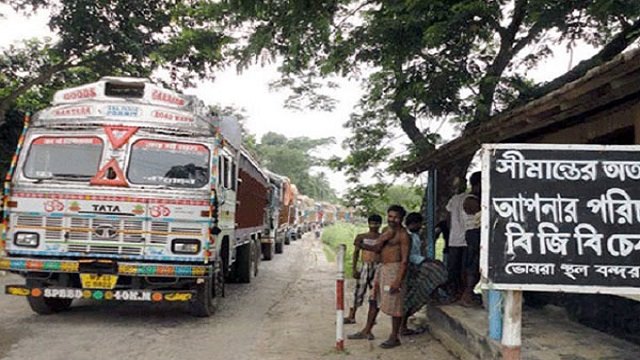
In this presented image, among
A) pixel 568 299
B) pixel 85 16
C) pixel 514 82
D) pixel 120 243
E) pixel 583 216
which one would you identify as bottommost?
pixel 568 299

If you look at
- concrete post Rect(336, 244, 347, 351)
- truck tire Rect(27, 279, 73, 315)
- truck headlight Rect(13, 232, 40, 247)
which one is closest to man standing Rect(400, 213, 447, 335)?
concrete post Rect(336, 244, 347, 351)

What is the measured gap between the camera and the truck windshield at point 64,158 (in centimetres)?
767

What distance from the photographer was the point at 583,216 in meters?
3.99

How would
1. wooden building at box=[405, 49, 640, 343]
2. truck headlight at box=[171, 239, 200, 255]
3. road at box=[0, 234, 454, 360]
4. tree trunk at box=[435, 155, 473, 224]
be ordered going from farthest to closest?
1. tree trunk at box=[435, 155, 473, 224]
2. truck headlight at box=[171, 239, 200, 255]
3. road at box=[0, 234, 454, 360]
4. wooden building at box=[405, 49, 640, 343]

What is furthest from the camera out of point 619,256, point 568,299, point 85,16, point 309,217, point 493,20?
point 309,217

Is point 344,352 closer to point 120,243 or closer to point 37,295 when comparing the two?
point 120,243

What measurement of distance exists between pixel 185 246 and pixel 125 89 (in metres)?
2.46

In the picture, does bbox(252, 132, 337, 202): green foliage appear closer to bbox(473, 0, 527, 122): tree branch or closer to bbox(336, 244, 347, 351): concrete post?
bbox(473, 0, 527, 122): tree branch

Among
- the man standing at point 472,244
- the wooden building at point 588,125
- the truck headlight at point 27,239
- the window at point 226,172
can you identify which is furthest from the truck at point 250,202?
the man standing at point 472,244

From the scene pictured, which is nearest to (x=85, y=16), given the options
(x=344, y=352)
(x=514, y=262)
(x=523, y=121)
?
(x=344, y=352)

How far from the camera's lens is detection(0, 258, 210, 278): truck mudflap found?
7.40 metres

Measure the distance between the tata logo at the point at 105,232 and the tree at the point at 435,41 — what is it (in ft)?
10.5

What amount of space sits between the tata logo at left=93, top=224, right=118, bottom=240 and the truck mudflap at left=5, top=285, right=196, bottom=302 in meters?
0.67

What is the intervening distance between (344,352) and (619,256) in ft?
11.5
